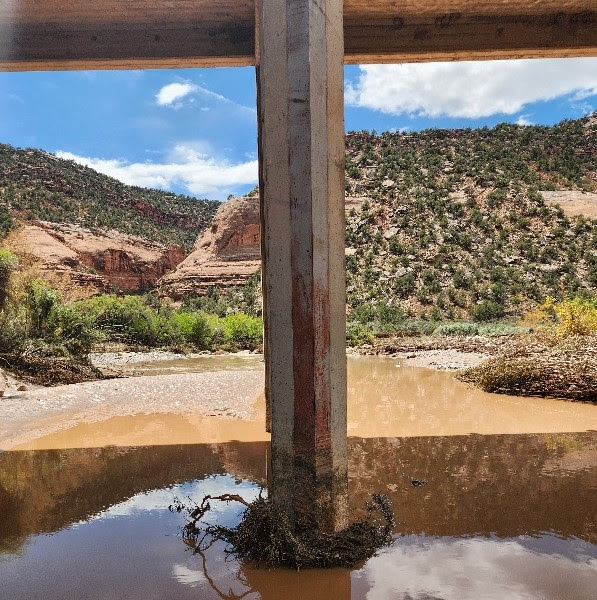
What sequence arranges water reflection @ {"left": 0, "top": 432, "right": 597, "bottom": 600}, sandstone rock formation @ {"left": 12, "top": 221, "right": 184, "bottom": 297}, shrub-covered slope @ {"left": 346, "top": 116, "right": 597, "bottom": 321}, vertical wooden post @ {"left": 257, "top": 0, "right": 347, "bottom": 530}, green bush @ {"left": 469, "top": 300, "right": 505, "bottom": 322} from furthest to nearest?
sandstone rock formation @ {"left": 12, "top": 221, "right": 184, "bottom": 297} → shrub-covered slope @ {"left": 346, "top": 116, "right": 597, "bottom": 321} → green bush @ {"left": 469, "top": 300, "right": 505, "bottom": 322} → vertical wooden post @ {"left": 257, "top": 0, "right": 347, "bottom": 530} → water reflection @ {"left": 0, "top": 432, "right": 597, "bottom": 600}

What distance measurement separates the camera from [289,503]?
361cm

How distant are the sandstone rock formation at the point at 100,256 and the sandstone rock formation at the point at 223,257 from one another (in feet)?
9.37

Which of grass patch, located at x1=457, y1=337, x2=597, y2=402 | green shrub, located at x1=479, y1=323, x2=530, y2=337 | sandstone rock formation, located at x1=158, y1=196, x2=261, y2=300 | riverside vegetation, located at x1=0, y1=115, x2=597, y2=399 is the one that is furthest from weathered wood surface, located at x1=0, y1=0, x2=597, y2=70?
sandstone rock formation, located at x1=158, y1=196, x2=261, y2=300

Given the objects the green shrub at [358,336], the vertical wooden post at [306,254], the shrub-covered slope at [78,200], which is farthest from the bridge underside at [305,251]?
the shrub-covered slope at [78,200]

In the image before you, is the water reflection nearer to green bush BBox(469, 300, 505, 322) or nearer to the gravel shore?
the gravel shore

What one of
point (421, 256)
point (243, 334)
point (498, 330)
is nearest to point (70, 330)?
point (243, 334)

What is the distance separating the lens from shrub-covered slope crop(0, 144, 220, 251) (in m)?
54.9

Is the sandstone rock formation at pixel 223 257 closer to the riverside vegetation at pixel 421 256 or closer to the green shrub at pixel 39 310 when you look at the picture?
the riverside vegetation at pixel 421 256

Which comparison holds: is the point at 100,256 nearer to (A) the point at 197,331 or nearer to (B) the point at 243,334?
(B) the point at 243,334

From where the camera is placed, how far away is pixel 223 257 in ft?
206

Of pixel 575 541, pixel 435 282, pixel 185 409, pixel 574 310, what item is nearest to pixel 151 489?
pixel 575 541

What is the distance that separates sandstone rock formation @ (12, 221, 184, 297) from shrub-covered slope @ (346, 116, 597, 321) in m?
24.9

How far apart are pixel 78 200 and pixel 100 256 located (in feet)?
37.9

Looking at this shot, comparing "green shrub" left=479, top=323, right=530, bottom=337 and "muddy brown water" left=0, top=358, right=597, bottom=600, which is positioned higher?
"green shrub" left=479, top=323, right=530, bottom=337
